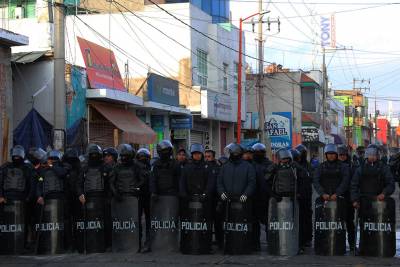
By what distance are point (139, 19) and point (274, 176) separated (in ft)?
72.1

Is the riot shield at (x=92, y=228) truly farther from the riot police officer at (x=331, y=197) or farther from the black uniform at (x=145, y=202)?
the riot police officer at (x=331, y=197)

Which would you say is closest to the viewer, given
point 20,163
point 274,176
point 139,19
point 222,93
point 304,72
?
point 274,176

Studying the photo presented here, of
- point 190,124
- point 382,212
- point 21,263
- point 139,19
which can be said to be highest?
point 139,19

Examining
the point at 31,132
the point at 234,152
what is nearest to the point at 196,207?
the point at 234,152

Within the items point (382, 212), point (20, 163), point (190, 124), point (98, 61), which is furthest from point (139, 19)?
point (382, 212)

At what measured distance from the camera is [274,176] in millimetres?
11180

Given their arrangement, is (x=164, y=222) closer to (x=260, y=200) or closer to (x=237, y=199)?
(x=237, y=199)

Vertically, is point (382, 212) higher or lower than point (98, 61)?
lower

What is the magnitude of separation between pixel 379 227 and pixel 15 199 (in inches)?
254

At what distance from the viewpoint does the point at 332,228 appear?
10836 mm

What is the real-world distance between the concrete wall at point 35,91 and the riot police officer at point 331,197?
36.8ft

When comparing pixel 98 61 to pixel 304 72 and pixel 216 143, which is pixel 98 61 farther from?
pixel 304 72

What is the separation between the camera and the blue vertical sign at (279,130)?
120 ft

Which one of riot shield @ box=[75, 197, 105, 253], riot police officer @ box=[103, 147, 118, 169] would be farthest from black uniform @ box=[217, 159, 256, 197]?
riot police officer @ box=[103, 147, 118, 169]
